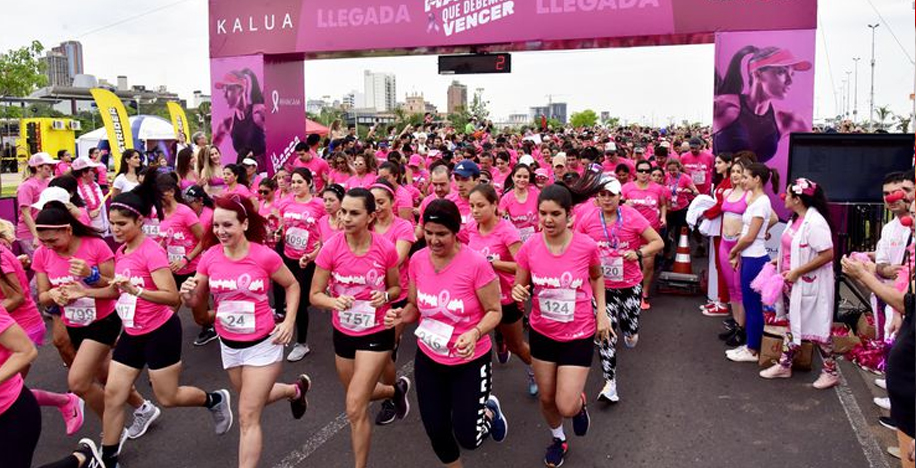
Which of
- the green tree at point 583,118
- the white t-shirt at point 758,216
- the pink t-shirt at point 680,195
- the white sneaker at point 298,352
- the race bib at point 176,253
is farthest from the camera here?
the green tree at point 583,118

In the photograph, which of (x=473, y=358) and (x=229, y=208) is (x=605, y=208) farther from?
(x=229, y=208)

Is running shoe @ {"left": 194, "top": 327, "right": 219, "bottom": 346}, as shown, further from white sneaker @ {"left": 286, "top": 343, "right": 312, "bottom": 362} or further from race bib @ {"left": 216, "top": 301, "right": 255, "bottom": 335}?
race bib @ {"left": 216, "top": 301, "right": 255, "bottom": 335}

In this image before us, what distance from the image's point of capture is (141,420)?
198 inches

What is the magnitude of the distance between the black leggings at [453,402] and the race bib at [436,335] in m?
0.10

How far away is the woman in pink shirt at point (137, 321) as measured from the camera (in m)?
4.32

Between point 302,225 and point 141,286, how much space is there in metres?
2.53

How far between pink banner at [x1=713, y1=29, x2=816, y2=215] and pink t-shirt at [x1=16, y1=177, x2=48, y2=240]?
9.53m

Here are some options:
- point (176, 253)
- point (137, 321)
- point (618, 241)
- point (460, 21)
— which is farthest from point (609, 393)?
point (460, 21)

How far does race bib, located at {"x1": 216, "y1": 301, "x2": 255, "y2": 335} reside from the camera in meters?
4.14

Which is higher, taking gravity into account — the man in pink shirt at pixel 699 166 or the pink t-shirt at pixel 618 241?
the man in pink shirt at pixel 699 166

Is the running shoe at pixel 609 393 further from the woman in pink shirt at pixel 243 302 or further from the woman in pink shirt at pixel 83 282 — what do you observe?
the woman in pink shirt at pixel 83 282

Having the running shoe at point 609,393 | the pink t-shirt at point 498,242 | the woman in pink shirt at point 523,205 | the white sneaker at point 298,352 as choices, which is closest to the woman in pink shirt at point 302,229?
the white sneaker at point 298,352

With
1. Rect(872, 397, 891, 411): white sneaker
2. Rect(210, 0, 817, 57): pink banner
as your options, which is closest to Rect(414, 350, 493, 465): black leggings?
Rect(872, 397, 891, 411): white sneaker

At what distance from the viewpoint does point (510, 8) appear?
1086 centimetres
